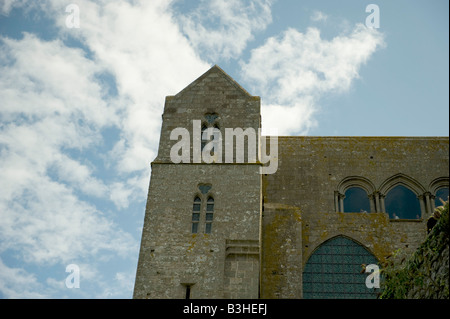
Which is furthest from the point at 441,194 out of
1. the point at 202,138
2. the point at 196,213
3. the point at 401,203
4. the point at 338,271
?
the point at 196,213

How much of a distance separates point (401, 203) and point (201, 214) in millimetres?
6356

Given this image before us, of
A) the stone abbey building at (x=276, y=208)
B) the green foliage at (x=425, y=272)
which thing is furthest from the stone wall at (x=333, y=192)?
the green foliage at (x=425, y=272)

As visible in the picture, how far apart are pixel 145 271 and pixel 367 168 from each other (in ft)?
24.5

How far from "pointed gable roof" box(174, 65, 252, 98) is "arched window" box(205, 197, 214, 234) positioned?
3.52 meters

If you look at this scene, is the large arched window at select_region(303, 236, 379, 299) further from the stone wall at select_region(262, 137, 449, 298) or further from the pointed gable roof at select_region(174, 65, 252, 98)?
the pointed gable roof at select_region(174, 65, 252, 98)

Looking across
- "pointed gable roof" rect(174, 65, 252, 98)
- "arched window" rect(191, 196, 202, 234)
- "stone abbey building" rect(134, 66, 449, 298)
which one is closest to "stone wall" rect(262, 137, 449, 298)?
"stone abbey building" rect(134, 66, 449, 298)

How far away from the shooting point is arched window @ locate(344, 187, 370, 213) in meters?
17.4

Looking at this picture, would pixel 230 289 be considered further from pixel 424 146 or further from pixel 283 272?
pixel 424 146

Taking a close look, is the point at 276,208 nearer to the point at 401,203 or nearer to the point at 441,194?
the point at 401,203

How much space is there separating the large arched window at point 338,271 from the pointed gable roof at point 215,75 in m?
4.66

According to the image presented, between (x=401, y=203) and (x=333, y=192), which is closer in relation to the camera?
(x=333, y=192)

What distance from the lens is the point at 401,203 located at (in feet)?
57.2

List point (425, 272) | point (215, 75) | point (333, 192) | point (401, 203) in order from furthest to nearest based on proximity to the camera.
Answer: point (401, 203) → point (215, 75) → point (333, 192) → point (425, 272)

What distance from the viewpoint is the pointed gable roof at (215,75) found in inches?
659
